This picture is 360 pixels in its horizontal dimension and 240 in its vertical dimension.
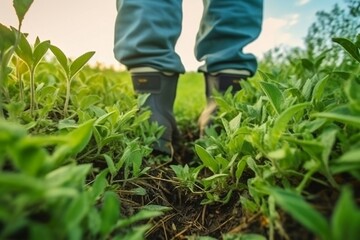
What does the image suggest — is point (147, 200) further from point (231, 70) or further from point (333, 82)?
point (231, 70)

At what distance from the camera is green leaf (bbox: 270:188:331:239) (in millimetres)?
517

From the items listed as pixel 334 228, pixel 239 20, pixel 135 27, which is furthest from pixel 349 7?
pixel 334 228

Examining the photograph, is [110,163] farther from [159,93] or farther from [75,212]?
[159,93]

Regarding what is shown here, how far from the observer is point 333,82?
1.45m

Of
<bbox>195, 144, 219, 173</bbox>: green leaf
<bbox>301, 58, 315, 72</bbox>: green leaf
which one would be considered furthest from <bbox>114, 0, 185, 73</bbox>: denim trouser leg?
<bbox>195, 144, 219, 173</bbox>: green leaf

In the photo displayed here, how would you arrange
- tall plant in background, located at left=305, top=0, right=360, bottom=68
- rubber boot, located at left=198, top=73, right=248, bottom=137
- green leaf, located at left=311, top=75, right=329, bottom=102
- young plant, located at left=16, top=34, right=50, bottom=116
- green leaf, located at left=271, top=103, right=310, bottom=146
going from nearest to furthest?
1. green leaf, located at left=271, top=103, right=310, bottom=146
2. green leaf, located at left=311, top=75, right=329, bottom=102
3. young plant, located at left=16, top=34, right=50, bottom=116
4. tall plant in background, located at left=305, top=0, right=360, bottom=68
5. rubber boot, located at left=198, top=73, right=248, bottom=137

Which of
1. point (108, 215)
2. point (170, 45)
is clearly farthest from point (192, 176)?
point (170, 45)

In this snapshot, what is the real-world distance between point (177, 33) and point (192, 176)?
1083 millimetres

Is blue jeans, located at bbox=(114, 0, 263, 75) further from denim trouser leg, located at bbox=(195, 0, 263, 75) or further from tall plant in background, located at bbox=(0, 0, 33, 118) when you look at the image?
tall plant in background, located at bbox=(0, 0, 33, 118)

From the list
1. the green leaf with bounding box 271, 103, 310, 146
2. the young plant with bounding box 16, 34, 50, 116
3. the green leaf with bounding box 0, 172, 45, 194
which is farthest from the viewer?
the young plant with bounding box 16, 34, 50, 116

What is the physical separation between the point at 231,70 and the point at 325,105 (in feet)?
4.09

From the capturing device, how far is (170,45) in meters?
1.99

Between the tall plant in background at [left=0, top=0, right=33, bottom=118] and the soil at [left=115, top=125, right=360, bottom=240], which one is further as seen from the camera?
the tall plant in background at [left=0, top=0, right=33, bottom=118]

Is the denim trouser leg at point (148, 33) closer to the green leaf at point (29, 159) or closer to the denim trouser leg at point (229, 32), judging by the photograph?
the denim trouser leg at point (229, 32)
